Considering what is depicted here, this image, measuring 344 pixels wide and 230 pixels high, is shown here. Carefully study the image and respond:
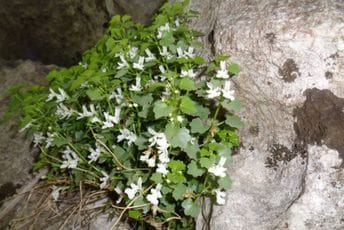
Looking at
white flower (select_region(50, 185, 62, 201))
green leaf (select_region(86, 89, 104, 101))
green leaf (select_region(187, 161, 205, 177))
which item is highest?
green leaf (select_region(86, 89, 104, 101))

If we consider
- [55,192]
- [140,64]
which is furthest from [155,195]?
[55,192]

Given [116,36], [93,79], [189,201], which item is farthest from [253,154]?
[116,36]

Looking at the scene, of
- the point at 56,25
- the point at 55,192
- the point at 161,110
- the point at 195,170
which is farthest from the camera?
the point at 56,25

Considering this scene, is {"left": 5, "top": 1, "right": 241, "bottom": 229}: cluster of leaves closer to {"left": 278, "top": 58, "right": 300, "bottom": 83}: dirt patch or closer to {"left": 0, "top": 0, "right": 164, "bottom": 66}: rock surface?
{"left": 278, "top": 58, "right": 300, "bottom": 83}: dirt patch

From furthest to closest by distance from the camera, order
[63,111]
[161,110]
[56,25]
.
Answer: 1. [56,25]
2. [63,111]
3. [161,110]

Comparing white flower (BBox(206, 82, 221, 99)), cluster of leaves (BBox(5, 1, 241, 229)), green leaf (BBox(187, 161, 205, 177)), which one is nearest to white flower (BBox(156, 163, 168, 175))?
cluster of leaves (BBox(5, 1, 241, 229))

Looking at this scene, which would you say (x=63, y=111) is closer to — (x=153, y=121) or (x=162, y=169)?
(x=153, y=121)
